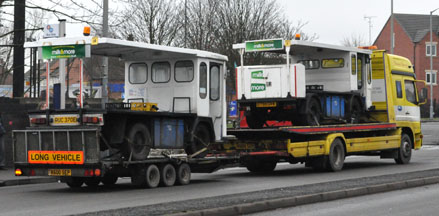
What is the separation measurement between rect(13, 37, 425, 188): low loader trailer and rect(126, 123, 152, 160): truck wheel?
20 millimetres

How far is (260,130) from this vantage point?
746 inches

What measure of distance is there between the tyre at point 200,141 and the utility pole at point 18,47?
8.21 metres

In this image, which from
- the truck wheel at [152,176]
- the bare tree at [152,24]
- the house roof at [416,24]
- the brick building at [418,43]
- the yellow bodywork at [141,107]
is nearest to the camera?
the truck wheel at [152,176]

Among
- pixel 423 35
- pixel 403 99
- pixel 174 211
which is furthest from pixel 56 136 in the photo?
pixel 423 35

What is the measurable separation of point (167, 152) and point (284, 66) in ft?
15.8

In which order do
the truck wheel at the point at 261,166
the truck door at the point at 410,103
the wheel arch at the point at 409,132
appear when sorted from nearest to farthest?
the truck wheel at the point at 261,166
the truck door at the point at 410,103
the wheel arch at the point at 409,132

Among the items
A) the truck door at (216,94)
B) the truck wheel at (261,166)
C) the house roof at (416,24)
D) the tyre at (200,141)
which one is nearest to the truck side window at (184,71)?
the truck door at (216,94)

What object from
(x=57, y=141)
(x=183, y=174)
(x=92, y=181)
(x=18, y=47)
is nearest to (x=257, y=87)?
(x=183, y=174)

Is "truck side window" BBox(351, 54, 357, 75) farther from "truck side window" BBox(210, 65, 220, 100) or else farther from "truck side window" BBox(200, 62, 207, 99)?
"truck side window" BBox(200, 62, 207, 99)

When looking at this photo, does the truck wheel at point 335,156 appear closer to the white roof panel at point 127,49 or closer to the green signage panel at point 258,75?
the green signage panel at point 258,75

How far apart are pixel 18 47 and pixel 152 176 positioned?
9947mm

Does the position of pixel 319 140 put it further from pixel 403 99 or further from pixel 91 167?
pixel 91 167

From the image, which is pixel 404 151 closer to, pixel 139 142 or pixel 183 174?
pixel 183 174

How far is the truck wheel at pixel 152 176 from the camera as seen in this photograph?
1512 cm
